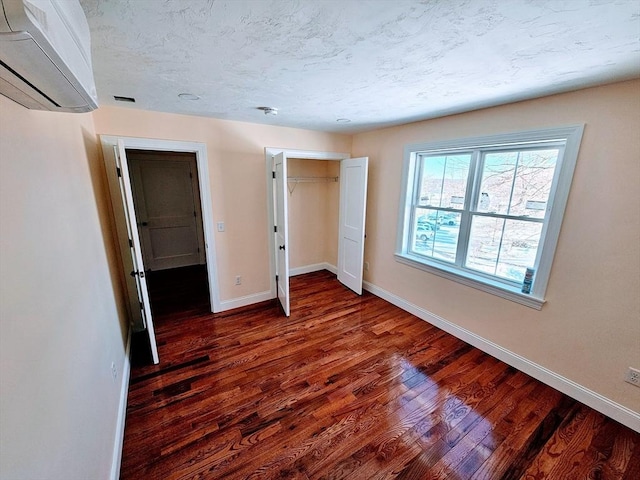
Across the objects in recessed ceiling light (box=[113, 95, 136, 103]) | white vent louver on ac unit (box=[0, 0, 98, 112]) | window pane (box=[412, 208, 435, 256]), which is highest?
recessed ceiling light (box=[113, 95, 136, 103])

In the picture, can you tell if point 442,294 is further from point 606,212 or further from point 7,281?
point 7,281

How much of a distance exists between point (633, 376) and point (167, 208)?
6074 millimetres

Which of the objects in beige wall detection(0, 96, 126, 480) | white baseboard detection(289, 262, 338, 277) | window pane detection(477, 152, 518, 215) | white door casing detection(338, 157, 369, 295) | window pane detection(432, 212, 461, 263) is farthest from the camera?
white baseboard detection(289, 262, 338, 277)

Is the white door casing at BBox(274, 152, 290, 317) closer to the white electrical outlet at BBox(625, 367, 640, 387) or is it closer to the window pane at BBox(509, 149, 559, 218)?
the window pane at BBox(509, 149, 559, 218)

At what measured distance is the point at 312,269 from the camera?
480cm

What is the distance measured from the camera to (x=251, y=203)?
3.28 m

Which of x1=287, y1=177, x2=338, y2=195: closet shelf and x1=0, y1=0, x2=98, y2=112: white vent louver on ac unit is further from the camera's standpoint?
x1=287, y1=177, x2=338, y2=195: closet shelf

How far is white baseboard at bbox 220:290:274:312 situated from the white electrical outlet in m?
3.43

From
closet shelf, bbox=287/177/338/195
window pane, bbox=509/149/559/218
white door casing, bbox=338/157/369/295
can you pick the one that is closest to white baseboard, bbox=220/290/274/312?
white door casing, bbox=338/157/369/295

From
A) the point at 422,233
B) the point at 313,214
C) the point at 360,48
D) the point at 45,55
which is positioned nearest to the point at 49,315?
the point at 45,55

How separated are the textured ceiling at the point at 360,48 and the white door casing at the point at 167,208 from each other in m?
2.56

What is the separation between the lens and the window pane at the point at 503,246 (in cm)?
228

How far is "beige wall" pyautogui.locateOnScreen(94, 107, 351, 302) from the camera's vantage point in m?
2.69

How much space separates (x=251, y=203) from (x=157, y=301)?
1976 mm
